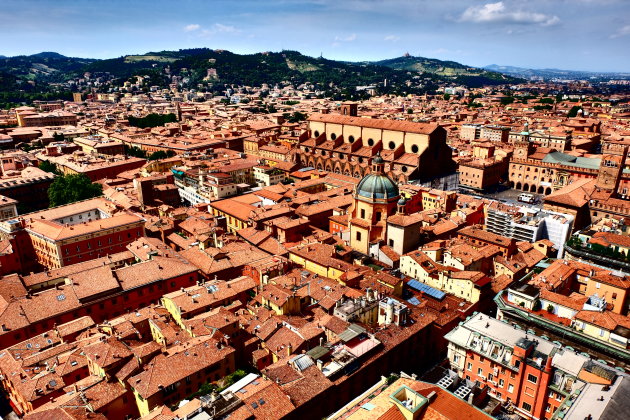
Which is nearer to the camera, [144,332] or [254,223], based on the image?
[144,332]

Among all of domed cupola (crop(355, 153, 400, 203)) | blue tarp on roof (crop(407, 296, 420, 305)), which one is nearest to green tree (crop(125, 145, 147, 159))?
domed cupola (crop(355, 153, 400, 203))

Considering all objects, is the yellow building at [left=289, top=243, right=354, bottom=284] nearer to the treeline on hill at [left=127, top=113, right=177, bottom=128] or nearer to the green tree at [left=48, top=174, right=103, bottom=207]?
the green tree at [left=48, top=174, right=103, bottom=207]

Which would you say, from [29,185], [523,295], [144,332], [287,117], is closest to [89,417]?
[144,332]

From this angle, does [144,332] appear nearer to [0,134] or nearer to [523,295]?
[523,295]

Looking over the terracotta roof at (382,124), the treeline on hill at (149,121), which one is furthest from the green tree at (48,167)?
the treeline on hill at (149,121)

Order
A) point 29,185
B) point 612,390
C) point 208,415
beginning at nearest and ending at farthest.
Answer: point 208,415
point 612,390
point 29,185
